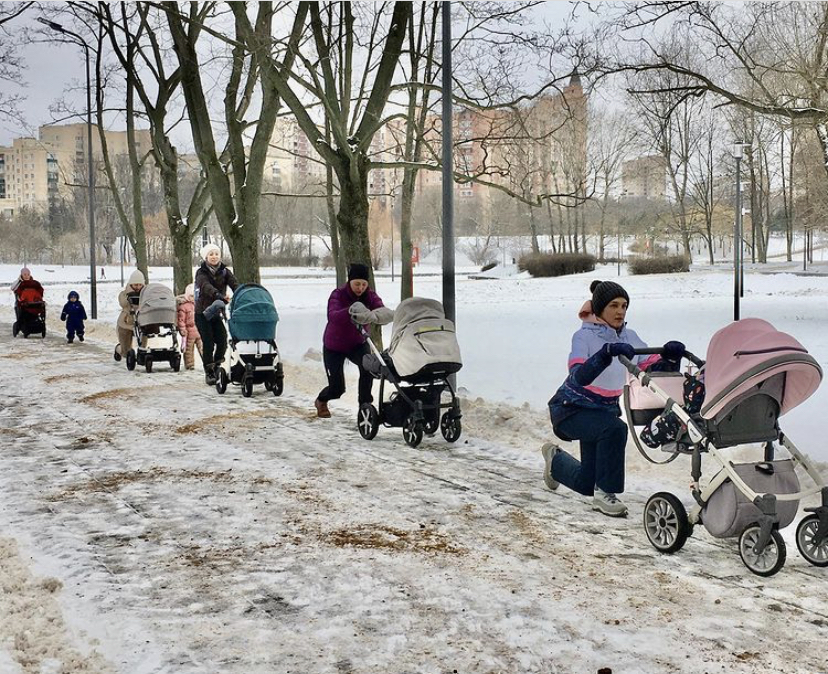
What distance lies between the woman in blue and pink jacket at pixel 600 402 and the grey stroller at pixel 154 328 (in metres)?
9.87

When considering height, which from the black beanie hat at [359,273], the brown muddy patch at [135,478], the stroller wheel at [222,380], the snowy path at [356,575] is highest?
the black beanie hat at [359,273]

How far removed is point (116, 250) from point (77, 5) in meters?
84.0

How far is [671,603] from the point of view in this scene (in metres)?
4.64

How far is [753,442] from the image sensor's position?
16.7ft

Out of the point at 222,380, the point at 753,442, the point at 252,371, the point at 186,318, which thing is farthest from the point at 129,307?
Answer: the point at 753,442

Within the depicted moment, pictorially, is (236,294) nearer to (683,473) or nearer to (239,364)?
(239,364)

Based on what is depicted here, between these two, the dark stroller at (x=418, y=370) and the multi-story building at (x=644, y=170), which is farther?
the multi-story building at (x=644, y=170)

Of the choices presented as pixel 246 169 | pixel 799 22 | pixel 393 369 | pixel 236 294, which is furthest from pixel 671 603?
pixel 799 22

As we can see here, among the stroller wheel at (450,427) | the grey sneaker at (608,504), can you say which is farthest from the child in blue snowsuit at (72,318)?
the grey sneaker at (608,504)

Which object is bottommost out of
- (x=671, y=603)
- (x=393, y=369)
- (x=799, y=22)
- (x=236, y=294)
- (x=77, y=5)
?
(x=671, y=603)

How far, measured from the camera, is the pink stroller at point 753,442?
4906 mm

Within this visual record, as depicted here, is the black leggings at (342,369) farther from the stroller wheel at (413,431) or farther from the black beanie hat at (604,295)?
the black beanie hat at (604,295)

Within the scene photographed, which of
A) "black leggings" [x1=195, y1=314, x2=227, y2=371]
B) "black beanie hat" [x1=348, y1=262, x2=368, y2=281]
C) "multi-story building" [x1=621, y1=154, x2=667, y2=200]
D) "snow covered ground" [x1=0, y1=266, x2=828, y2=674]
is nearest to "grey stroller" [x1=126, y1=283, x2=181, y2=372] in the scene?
"black leggings" [x1=195, y1=314, x2=227, y2=371]

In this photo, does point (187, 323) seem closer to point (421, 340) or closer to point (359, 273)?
point (359, 273)
